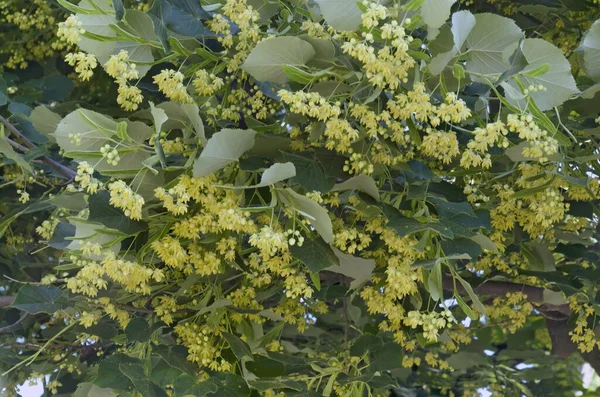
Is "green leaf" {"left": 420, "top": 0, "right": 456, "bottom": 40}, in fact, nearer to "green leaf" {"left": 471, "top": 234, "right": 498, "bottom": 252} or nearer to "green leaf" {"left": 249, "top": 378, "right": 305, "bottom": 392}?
"green leaf" {"left": 471, "top": 234, "right": 498, "bottom": 252}

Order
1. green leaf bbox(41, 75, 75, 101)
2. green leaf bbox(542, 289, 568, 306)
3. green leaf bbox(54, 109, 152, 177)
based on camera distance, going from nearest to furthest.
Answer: green leaf bbox(54, 109, 152, 177) < green leaf bbox(542, 289, 568, 306) < green leaf bbox(41, 75, 75, 101)

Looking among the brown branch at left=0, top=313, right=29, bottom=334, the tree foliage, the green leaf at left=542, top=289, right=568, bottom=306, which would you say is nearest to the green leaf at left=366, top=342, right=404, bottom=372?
the tree foliage

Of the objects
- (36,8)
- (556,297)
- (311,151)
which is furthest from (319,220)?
(36,8)

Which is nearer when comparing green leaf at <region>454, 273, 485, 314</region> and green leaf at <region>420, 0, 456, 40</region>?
green leaf at <region>420, 0, 456, 40</region>

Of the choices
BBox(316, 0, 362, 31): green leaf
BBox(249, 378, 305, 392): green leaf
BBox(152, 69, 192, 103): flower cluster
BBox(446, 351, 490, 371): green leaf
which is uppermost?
BBox(316, 0, 362, 31): green leaf

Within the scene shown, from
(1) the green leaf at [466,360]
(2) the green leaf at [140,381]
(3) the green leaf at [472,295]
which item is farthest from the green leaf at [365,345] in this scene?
(1) the green leaf at [466,360]

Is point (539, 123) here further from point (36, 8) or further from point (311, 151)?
point (36, 8)

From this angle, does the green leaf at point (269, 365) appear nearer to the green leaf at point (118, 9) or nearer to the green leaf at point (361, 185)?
the green leaf at point (361, 185)

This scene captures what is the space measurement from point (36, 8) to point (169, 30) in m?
1.16

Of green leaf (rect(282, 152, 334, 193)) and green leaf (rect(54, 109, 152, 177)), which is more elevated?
green leaf (rect(54, 109, 152, 177))

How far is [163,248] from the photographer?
1238 mm

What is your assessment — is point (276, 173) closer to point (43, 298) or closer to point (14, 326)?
point (43, 298)

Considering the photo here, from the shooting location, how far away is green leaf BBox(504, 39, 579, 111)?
3.93ft

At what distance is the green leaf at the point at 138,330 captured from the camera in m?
1.46
